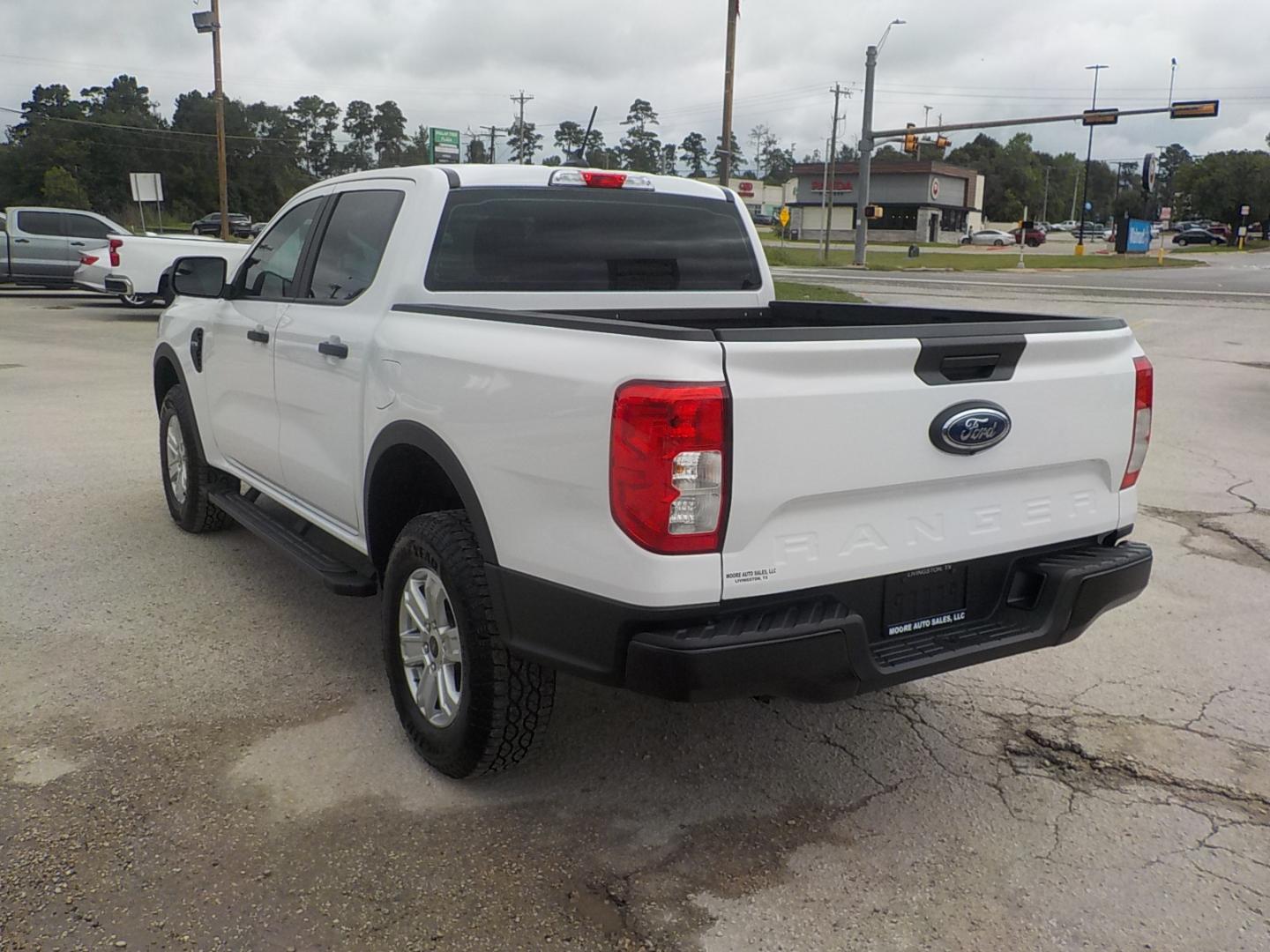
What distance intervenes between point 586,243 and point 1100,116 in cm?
3560

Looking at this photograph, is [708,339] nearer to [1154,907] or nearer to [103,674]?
[1154,907]

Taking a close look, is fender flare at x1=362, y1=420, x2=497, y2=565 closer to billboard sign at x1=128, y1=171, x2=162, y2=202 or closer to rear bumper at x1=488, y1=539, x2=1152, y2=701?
rear bumper at x1=488, y1=539, x2=1152, y2=701

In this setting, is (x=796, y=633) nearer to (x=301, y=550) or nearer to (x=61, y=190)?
(x=301, y=550)

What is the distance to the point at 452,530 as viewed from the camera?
3.34m

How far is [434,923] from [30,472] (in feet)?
20.2

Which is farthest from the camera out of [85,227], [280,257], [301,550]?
[85,227]

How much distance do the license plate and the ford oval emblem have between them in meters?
0.34

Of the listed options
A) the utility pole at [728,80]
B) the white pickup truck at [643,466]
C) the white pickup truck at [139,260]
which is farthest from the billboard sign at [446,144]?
the white pickup truck at [643,466]

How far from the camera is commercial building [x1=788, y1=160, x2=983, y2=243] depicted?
322ft

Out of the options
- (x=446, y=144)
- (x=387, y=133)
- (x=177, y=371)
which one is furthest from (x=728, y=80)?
(x=387, y=133)

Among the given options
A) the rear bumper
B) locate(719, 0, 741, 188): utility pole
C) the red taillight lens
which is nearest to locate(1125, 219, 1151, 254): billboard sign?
locate(719, 0, 741, 188): utility pole

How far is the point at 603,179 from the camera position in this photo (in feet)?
14.5

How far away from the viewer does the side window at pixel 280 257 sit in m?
4.79

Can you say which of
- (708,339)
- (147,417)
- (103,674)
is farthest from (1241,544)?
(147,417)
